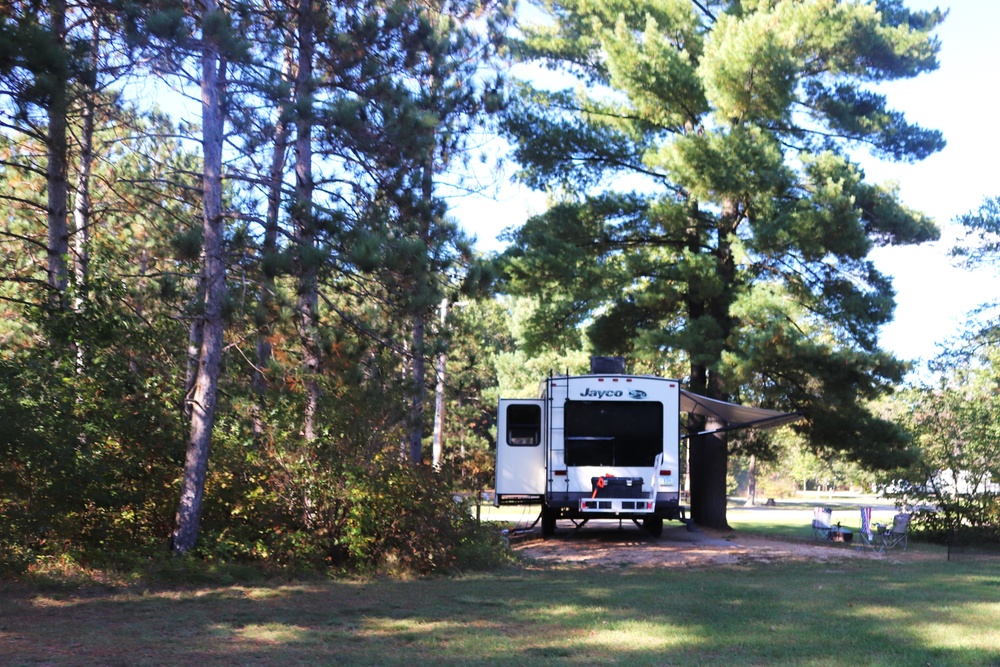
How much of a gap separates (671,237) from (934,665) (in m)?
14.6

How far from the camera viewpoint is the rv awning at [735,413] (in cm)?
1692

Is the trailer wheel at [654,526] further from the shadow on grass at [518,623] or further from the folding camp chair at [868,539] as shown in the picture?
the shadow on grass at [518,623]

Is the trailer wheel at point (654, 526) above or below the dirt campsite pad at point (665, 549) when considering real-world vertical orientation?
above

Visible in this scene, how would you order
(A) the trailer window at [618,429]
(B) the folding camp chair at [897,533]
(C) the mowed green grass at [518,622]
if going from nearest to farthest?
1. (C) the mowed green grass at [518,622]
2. (A) the trailer window at [618,429]
3. (B) the folding camp chair at [897,533]

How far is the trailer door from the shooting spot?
54.7ft

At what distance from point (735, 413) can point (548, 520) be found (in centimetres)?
369

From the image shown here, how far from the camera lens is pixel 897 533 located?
1680 centimetres

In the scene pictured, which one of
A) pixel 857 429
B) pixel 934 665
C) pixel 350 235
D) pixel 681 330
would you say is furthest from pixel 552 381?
pixel 934 665

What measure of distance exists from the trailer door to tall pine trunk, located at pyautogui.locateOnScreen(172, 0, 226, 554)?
21.3 ft

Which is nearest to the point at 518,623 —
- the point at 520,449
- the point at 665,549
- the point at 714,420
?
the point at 665,549

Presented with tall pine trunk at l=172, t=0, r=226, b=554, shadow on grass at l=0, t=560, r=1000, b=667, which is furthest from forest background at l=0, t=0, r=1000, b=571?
shadow on grass at l=0, t=560, r=1000, b=667

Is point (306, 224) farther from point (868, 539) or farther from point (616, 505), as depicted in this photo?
point (868, 539)

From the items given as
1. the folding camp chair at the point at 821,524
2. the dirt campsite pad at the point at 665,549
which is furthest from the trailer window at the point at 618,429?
the folding camp chair at the point at 821,524

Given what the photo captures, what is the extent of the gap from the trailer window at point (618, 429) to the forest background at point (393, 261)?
1.80 metres
